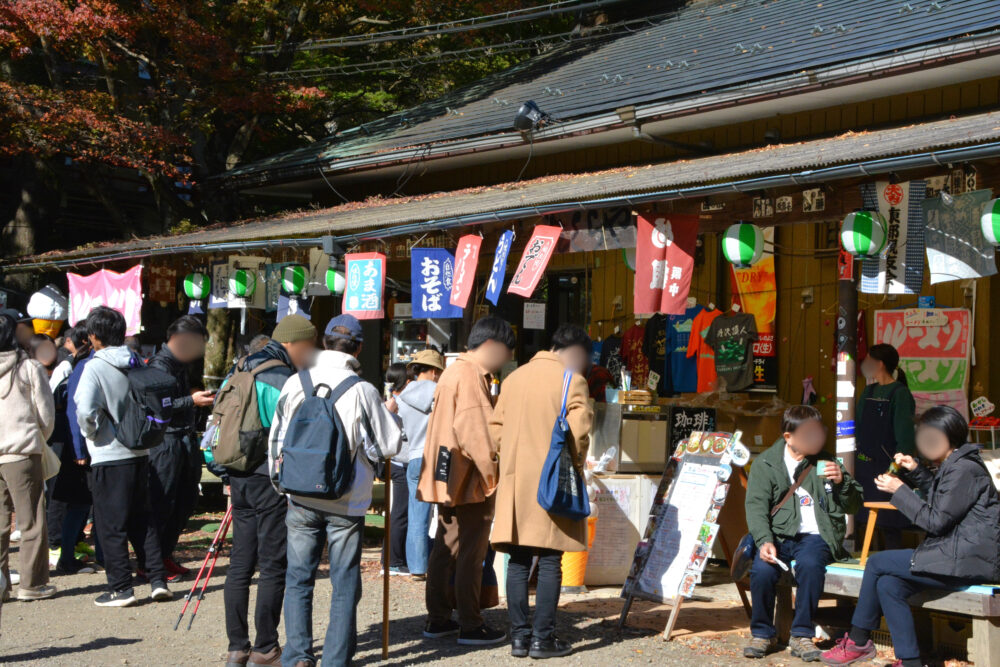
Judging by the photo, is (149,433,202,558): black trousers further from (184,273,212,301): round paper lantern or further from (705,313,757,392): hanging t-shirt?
(705,313,757,392): hanging t-shirt

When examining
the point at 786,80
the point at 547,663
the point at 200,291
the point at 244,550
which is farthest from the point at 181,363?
the point at 786,80

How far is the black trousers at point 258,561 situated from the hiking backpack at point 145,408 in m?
A: 1.79

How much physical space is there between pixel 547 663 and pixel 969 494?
8.79 feet

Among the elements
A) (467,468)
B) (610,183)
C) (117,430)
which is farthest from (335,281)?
(467,468)

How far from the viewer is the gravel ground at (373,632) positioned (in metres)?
5.89

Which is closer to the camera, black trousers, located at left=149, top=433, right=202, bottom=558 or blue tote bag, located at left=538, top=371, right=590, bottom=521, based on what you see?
blue tote bag, located at left=538, top=371, right=590, bottom=521

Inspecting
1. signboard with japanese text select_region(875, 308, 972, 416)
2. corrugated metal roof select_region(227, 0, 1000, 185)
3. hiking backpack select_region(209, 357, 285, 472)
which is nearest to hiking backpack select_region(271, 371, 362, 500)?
hiking backpack select_region(209, 357, 285, 472)

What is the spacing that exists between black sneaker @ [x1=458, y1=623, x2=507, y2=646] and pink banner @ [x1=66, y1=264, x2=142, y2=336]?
7.25m

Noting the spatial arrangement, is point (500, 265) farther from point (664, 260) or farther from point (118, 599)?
point (118, 599)

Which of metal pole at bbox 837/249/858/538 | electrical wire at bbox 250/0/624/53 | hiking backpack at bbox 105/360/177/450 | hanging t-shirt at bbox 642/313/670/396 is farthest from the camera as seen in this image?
electrical wire at bbox 250/0/624/53

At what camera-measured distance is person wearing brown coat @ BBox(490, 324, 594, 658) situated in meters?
5.84

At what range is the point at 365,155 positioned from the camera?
14.5 metres

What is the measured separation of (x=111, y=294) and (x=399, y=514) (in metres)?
6.25

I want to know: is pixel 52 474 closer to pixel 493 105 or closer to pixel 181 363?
pixel 181 363
